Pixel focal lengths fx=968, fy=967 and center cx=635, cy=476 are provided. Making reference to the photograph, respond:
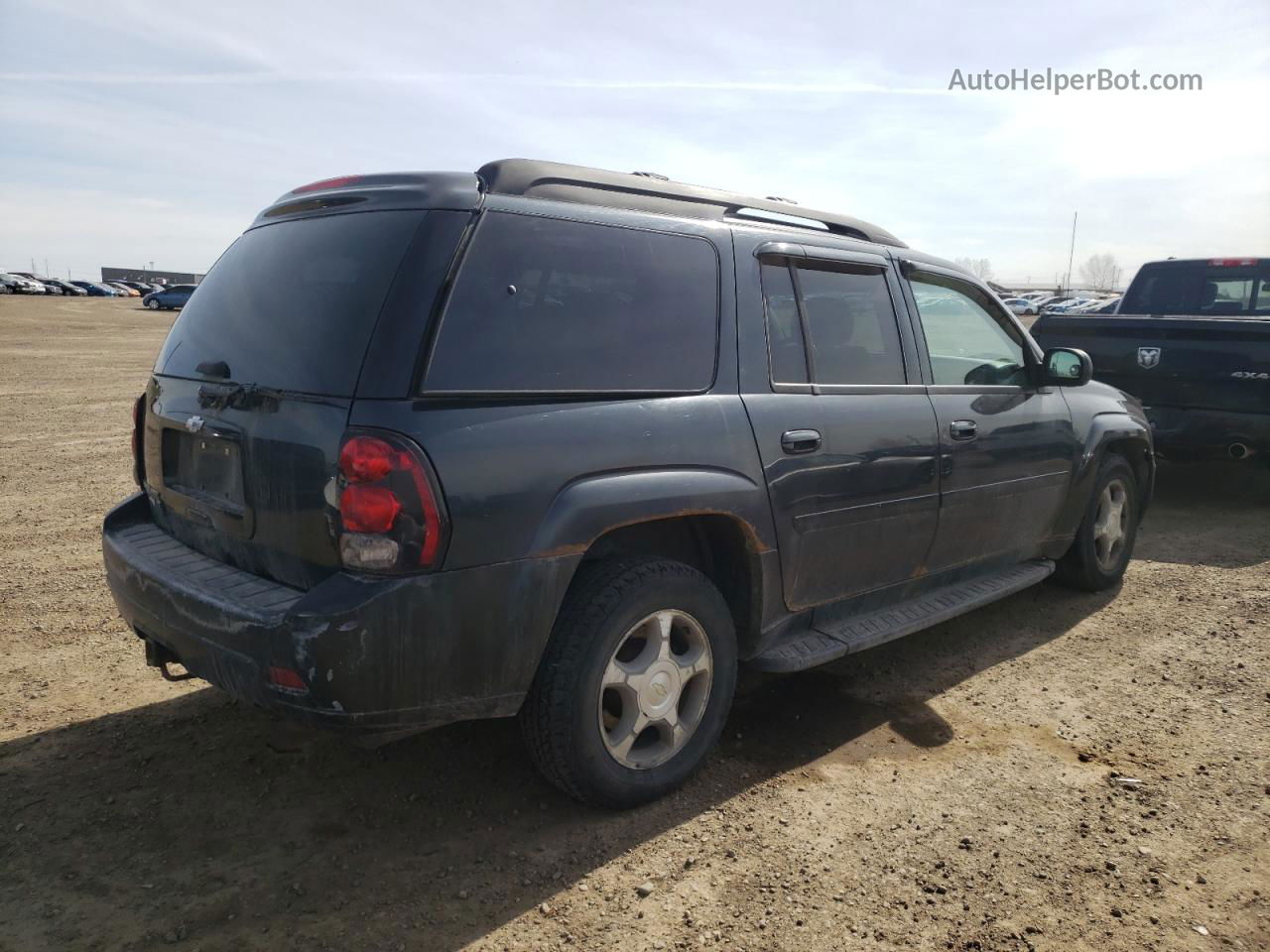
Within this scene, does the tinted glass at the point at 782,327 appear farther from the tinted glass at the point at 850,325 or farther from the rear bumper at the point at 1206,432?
the rear bumper at the point at 1206,432

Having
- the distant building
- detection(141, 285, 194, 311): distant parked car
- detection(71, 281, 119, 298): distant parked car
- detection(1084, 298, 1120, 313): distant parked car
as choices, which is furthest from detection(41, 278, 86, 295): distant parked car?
detection(1084, 298, 1120, 313): distant parked car

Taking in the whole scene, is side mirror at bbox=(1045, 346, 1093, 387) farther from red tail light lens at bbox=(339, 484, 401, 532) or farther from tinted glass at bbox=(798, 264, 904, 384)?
red tail light lens at bbox=(339, 484, 401, 532)

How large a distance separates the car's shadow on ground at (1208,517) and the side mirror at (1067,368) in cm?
215

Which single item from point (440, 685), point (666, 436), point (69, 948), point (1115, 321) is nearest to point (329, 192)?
point (666, 436)

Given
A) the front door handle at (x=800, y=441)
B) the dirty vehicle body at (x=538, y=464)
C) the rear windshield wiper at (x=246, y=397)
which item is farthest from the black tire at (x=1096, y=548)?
the rear windshield wiper at (x=246, y=397)

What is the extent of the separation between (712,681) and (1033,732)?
56.0 inches

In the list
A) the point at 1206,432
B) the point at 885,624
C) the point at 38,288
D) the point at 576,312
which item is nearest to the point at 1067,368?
the point at 885,624

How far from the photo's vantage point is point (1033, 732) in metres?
3.78

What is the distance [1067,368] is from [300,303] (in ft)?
11.9

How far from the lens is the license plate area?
9.55 ft

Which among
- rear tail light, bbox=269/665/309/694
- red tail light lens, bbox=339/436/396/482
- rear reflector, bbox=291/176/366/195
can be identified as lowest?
rear tail light, bbox=269/665/309/694

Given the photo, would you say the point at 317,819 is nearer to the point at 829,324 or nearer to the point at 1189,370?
the point at 829,324

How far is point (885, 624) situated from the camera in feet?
12.7

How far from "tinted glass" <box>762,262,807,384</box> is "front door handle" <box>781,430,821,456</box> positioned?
0.67ft
